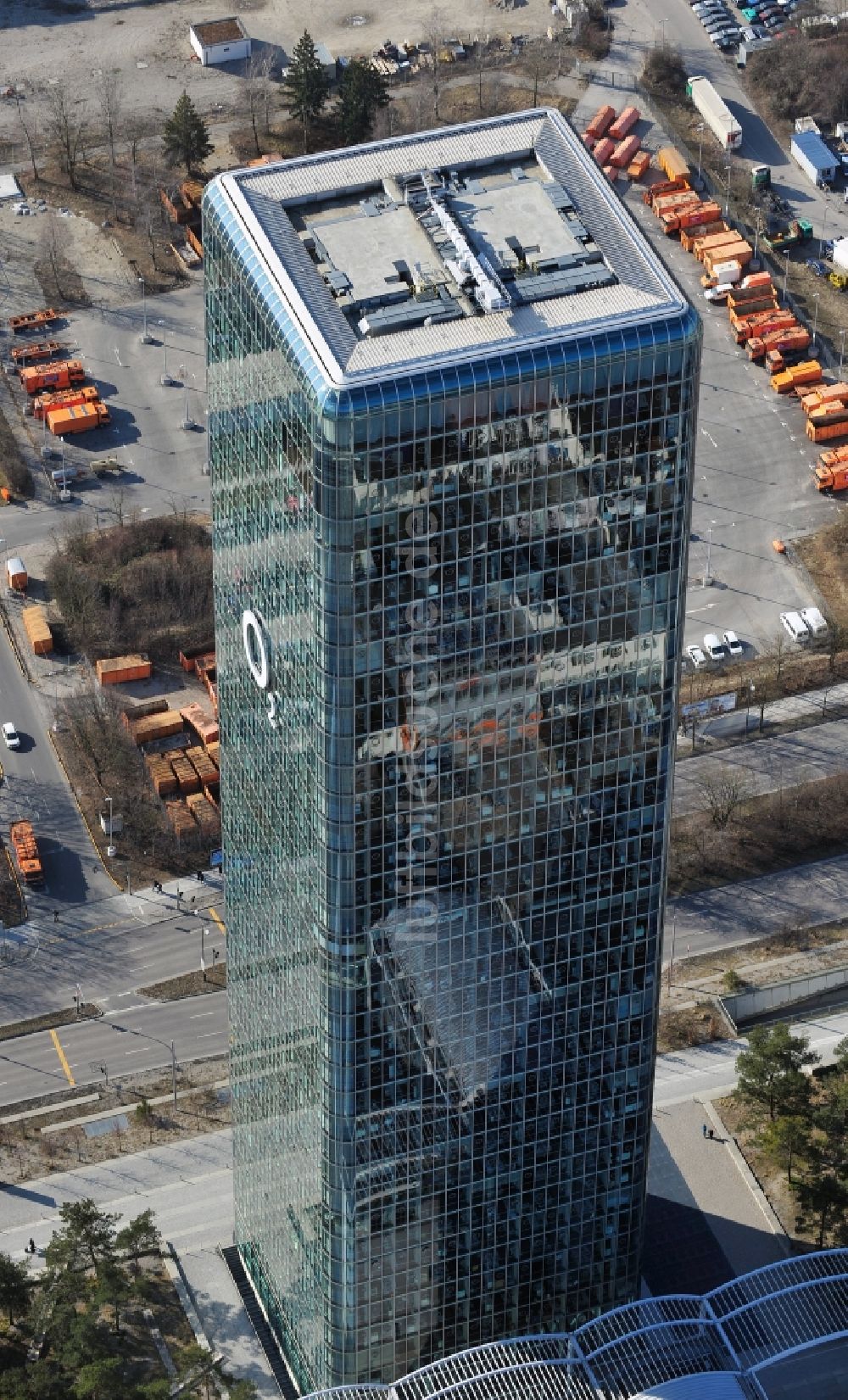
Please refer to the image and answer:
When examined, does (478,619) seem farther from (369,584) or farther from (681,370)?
(681,370)

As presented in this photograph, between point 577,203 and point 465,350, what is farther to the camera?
point 577,203

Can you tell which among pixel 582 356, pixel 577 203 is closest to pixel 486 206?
pixel 577 203

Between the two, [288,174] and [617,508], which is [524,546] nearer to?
[617,508]

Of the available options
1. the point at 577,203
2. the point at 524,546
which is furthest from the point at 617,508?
the point at 577,203

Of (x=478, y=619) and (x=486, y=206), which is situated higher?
(x=486, y=206)

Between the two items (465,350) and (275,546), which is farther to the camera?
(275,546)

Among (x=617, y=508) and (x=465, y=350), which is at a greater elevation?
(x=465, y=350)
